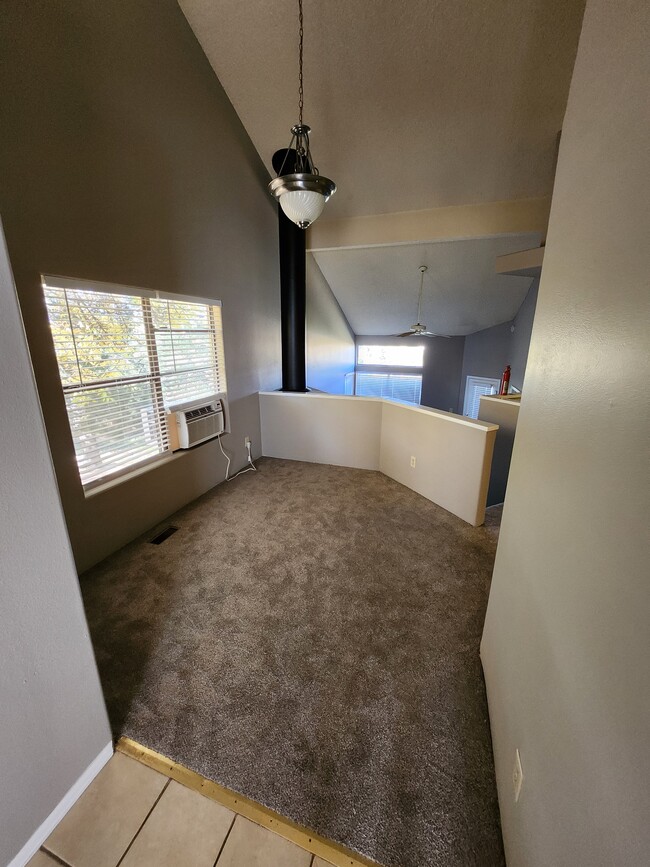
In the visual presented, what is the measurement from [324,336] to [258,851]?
6.04 metres

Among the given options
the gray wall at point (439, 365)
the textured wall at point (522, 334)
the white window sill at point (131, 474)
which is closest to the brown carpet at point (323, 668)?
the white window sill at point (131, 474)

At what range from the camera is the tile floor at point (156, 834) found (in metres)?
1.02

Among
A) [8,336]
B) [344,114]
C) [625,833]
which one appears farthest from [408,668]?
[344,114]

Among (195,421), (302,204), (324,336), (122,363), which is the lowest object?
(195,421)

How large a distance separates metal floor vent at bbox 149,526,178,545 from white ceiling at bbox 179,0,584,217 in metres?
3.73

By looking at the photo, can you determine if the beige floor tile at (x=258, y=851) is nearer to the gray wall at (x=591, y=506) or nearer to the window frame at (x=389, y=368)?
the gray wall at (x=591, y=506)

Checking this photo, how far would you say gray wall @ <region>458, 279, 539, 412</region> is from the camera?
17.9 feet

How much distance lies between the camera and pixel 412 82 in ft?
8.34

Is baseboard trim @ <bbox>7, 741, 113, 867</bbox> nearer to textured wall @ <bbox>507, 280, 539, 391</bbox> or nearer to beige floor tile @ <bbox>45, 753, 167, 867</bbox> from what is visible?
beige floor tile @ <bbox>45, 753, 167, 867</bbox>

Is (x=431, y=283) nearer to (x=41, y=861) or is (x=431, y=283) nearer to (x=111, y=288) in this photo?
(x=111, y=288)

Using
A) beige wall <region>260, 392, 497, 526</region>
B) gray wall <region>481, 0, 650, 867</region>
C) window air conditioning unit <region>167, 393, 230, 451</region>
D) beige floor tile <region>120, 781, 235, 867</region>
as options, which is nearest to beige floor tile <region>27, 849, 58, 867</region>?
beige floor tile <region>120, 781, 235, 867</region>

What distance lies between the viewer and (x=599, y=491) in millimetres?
695

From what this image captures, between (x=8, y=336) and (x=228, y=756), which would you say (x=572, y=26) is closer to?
(x=8, y=336)

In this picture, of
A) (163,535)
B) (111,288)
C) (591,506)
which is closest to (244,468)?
(163,535)
